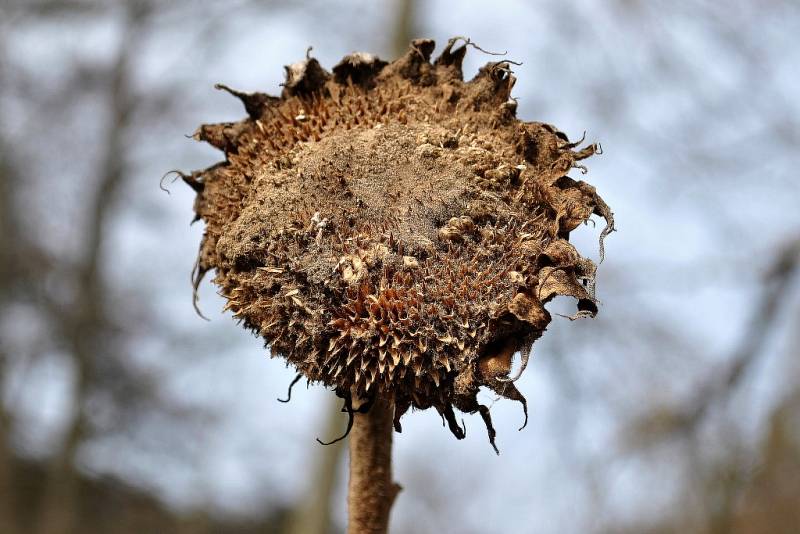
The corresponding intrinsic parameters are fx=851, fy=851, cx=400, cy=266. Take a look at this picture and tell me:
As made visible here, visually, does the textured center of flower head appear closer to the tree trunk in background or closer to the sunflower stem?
the sunflower stem

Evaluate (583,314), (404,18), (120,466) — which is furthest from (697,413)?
(120,466)

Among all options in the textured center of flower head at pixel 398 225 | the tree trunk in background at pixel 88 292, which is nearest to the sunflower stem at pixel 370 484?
the textured center of flower head at pixel 398 225

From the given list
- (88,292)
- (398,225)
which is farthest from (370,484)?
(88,292)

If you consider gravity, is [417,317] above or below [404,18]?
below

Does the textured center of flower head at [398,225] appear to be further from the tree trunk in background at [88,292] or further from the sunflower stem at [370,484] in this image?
the tree trunk in background at [88,292]

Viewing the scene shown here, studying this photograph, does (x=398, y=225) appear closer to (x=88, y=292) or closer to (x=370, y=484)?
(x=370, y=484)

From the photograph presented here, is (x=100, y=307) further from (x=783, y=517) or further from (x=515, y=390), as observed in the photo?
(x=515, y=390)

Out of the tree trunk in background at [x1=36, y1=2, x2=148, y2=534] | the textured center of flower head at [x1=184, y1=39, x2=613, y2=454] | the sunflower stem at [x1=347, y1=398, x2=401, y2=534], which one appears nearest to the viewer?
the textured center of flower head at [x1=184, y1=39, x2=613, y2=454]

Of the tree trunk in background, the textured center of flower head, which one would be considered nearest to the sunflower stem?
the textured center of flower head
